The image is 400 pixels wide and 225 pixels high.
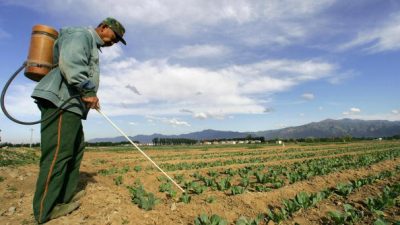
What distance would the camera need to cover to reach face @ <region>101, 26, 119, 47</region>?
5.59 meters

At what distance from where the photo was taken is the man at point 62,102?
4887 millimetres

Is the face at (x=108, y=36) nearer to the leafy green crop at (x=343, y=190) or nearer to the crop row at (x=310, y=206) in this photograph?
the crop row at (x=310, y=206)

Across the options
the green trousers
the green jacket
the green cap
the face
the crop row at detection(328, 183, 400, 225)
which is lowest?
the crop row at detection(328, 183, 400, 225)

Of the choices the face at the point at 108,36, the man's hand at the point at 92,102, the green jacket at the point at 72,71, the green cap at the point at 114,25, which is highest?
the green cap at the point at 114,25

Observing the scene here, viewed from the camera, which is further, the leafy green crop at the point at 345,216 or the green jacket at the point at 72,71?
the leafy green crop at the point at 345,216

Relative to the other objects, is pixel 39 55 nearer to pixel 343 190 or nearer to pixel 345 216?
pixel 345 216

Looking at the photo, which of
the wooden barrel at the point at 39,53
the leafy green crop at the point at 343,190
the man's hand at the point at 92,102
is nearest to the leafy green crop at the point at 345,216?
the leafy green crop at the point at 343,190

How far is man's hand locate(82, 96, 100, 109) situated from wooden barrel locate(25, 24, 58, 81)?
0.76 metres

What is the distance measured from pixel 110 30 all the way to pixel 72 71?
112cm

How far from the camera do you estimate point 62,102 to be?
5051 millimetres

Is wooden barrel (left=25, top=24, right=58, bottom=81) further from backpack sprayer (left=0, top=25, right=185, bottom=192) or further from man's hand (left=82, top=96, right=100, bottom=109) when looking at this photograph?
man's hand (left=82, top=96, right=100, bottom=109)

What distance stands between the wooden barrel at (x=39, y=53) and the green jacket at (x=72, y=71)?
13cm

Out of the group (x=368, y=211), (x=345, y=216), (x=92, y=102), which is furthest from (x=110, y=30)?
(x=368, y=211)

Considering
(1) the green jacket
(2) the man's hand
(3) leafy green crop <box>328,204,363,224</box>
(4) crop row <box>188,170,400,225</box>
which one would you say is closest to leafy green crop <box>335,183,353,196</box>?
(4) crop row <box>188,170,400,225</box>
